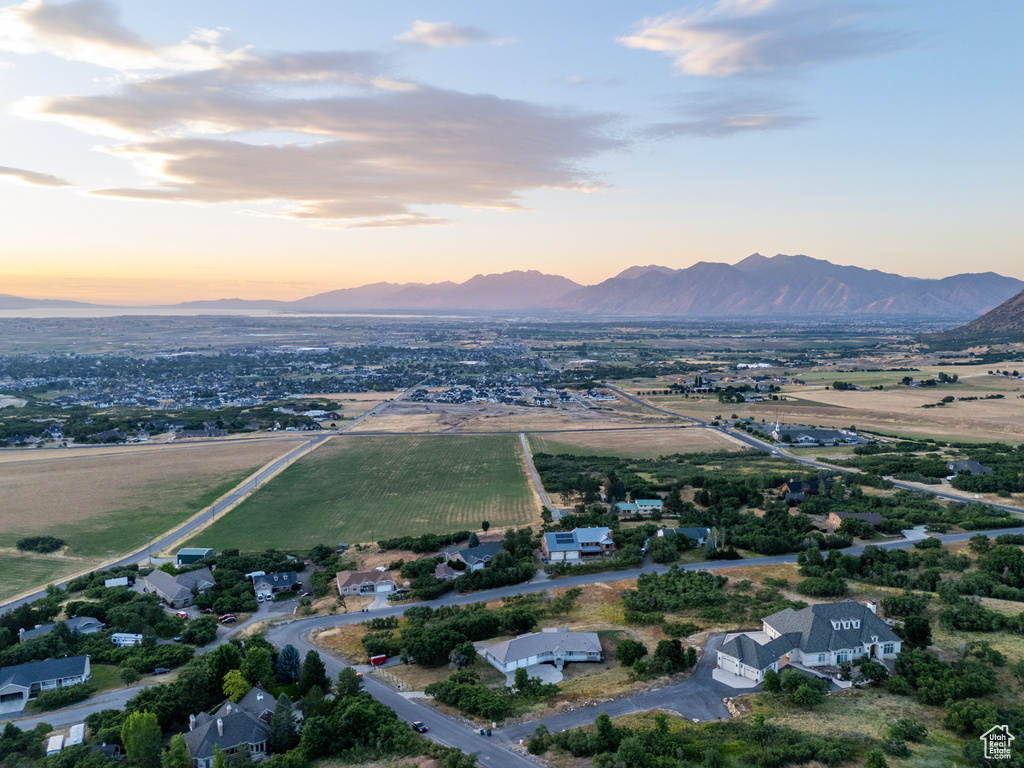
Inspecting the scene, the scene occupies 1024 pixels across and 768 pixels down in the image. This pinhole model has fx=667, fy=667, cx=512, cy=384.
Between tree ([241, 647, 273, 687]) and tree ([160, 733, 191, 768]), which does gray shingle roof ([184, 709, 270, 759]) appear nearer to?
tree ([160, 733, 191, 768])

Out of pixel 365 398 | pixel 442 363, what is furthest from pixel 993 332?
pixel 365 398

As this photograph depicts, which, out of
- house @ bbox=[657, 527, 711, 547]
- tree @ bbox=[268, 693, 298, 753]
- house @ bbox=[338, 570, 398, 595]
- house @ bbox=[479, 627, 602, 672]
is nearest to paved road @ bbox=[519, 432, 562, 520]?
house @ bbox=[657, 527, 711, 547]

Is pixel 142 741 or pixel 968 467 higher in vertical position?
pixel 968 467

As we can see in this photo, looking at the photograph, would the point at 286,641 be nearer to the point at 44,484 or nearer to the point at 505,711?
the point at 505,711

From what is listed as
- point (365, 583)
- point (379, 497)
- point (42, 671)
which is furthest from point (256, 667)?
point (379, 497)

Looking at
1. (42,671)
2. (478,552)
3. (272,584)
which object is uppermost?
(478,552)

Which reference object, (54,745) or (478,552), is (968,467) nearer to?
(478,552)
